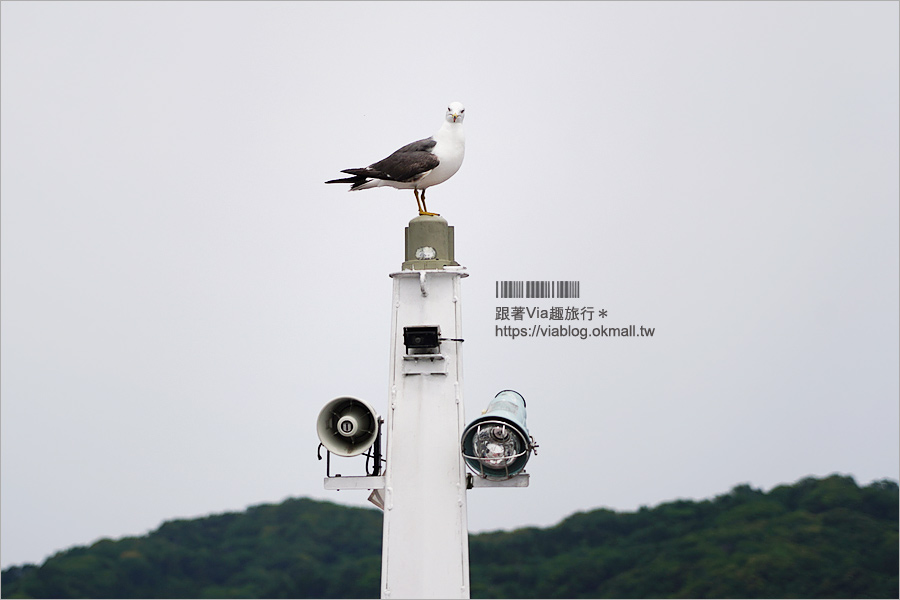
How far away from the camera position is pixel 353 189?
40.5 feet

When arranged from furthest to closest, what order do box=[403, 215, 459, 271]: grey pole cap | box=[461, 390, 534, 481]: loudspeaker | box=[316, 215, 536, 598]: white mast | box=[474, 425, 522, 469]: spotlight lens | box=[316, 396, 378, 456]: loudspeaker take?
box=[403, 215, 459, 271]: grey pole cap → box=[316, 396, 378, 456]: loudspeaker → box=[316, 215, 536, 598]: white mast → box=[474, 425, 522, 469]: spotlight lens → box=[461, 390, 534, 481]: loudspeaker

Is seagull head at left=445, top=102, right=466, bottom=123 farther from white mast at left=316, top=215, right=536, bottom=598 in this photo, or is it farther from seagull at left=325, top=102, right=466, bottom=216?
white mast at left=316, top=215, right=536, bottom=598

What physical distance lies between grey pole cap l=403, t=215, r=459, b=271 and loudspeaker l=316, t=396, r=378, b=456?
194 cm

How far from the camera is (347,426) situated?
1088 centimetres

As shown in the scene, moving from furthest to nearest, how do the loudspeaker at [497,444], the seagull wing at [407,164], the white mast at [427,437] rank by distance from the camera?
the seagull wing at [407,164] < the white mast at [427,437] < the loudspeaker at [497,444]

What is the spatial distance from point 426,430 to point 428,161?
11.8ft

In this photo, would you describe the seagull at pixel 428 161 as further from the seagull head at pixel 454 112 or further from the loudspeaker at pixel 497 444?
the loudspeaker at pixel 497 444

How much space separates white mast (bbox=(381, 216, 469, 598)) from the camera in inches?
423

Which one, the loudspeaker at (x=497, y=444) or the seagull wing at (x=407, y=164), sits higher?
the seagull wing at (x=407, y=164)

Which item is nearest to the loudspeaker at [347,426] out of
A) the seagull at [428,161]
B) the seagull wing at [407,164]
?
the seagull at [428,161]

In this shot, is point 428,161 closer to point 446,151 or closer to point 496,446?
point 446,151

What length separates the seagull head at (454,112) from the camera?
1188cm

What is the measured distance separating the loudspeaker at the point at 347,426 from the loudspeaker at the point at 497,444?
1244mm

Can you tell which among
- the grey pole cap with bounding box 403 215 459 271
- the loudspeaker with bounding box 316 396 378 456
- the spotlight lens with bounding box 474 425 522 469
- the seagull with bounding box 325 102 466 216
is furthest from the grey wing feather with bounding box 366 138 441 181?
the spotlight lens with bounding box 474 425 522 469
